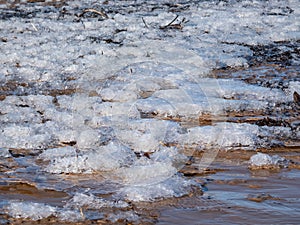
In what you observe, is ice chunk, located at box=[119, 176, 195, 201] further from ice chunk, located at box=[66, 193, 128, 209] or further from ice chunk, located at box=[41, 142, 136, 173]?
ice chunk, located at box=[41, 142, 136, 173]

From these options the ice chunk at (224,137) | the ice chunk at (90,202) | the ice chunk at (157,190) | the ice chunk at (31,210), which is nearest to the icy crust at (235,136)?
the ice chunk at (224,137)

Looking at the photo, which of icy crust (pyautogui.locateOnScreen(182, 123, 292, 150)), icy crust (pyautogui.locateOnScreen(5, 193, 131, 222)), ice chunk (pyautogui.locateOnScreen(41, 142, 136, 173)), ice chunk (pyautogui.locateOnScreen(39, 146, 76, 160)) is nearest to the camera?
icy crust (pyautogui.locateOnScreen(5, 193, 131, 222))

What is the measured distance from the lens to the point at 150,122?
153 inches

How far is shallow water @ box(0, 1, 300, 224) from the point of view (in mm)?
2602

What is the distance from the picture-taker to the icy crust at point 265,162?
3.09 metres

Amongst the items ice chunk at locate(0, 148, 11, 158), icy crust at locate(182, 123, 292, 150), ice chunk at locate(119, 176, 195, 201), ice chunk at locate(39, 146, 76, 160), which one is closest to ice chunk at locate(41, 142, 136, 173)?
ice chunk at locate(39, 146, 76, 160)

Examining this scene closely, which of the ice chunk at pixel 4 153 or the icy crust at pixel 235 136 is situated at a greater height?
the icy crust at pixel 235 136

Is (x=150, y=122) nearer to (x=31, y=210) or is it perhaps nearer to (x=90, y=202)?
(x=90, y=202)

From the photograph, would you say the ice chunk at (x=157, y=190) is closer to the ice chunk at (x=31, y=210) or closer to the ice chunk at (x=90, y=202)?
the ice chunk at (x=90, y=202)

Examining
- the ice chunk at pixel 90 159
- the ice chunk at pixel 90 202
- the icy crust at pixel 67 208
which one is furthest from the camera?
the ice chunk at pixel 90 159

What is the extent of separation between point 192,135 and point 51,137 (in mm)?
872

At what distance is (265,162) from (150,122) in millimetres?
1010

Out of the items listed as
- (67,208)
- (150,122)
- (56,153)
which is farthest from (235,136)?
(67,208)

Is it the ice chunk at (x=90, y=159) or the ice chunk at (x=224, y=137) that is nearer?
the ice chunk at (x=90, y=159)
